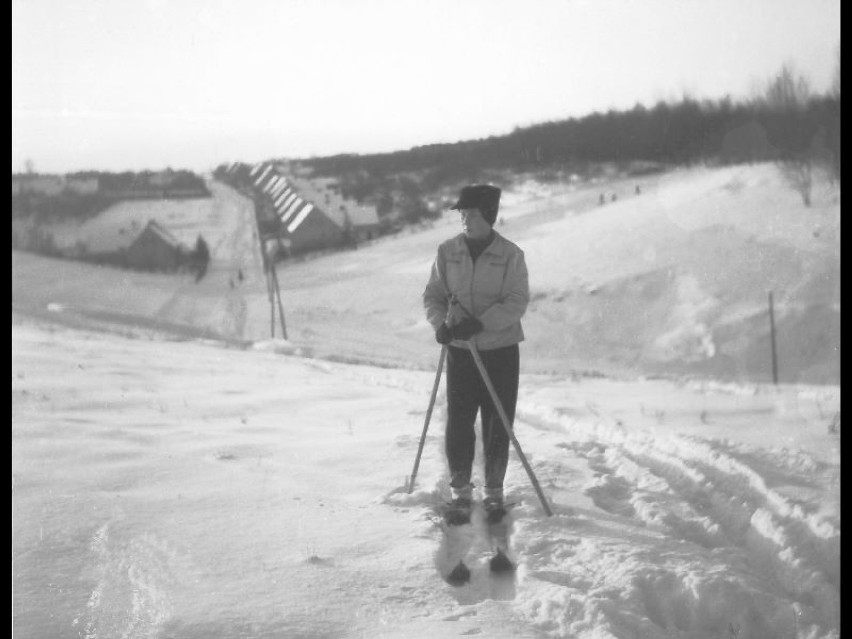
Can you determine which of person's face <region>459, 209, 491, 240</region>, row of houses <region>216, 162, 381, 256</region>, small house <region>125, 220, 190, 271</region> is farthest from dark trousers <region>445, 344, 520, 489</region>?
small house <region>125, 220, 190, 271</region>

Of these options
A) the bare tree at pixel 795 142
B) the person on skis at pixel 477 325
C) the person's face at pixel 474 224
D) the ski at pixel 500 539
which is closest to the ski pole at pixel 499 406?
the person on skis at pixel 477 325

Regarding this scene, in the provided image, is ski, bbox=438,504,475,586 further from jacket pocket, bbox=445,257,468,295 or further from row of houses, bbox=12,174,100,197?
row of houses, bbox=12,174,100,197

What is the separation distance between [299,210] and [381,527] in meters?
25.7

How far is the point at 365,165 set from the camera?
2138 centimetres

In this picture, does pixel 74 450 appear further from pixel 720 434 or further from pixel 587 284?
pixel 587 284

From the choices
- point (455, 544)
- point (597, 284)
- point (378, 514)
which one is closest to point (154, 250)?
point (597, 284)

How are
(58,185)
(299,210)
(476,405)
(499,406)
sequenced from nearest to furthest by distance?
(499,406), (476,405), (58,185), (299,210)

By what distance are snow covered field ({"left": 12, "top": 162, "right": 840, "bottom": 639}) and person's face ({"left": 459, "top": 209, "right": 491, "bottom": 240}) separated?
161 centimetres

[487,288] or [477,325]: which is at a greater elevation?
[487,288]

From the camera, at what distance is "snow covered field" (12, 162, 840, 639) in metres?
3.28

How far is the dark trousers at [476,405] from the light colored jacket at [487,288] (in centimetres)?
10

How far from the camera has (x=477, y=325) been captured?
4.33 metres

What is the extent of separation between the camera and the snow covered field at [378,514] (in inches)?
129

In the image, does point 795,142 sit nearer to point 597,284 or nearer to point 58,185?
point 597,284
